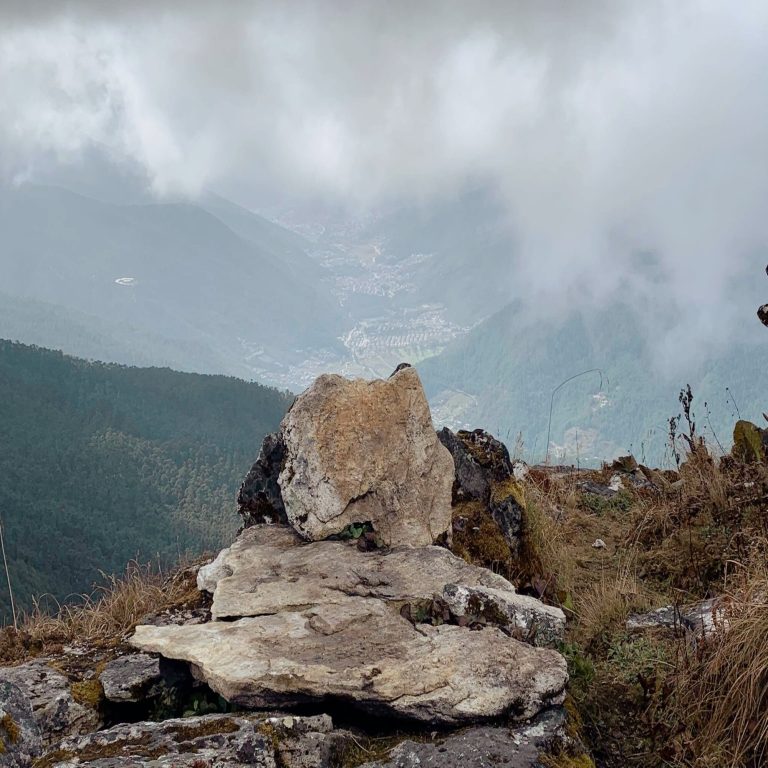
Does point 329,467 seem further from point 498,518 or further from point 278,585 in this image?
point 498,518

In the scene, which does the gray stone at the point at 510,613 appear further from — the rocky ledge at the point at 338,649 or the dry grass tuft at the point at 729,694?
the dry grass tuft at the point at 729,694

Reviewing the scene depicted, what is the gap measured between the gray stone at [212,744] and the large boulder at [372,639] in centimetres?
24

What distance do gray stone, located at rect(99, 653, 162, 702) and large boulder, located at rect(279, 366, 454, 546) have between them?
2.11 metres

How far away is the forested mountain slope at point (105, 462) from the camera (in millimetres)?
114125

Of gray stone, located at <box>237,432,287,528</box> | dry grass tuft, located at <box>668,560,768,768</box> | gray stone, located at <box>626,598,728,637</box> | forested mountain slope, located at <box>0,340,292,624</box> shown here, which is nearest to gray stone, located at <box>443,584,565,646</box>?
dry grass tuft, located at <box>668,560,768,768</box>

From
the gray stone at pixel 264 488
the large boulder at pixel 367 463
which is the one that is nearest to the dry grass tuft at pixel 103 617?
the gray stone at pixel 264 488

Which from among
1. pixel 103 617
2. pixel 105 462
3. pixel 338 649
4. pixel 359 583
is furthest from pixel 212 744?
pixel 105 462

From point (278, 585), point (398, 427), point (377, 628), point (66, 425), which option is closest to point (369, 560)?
point (278, 585)

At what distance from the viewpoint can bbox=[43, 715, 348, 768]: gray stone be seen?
11.3 feet

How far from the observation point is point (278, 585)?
5.46 meters

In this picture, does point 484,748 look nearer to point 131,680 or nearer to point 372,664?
point 372,664

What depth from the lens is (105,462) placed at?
507 feet

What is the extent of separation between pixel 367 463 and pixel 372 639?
2.58 meters

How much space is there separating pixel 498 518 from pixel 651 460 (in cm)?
955
